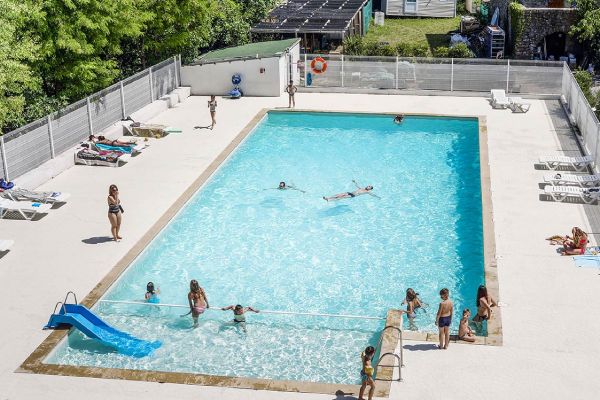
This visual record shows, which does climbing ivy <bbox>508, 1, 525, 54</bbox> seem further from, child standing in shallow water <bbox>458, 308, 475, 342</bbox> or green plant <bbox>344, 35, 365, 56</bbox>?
child standing in shallow water <bbox>458, 308, 475, 342</bbox>

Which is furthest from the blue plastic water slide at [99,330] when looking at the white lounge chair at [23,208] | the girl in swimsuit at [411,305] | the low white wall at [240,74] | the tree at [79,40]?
the low white wall at [240,74]

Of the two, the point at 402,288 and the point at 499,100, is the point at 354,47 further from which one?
the point at 402,288

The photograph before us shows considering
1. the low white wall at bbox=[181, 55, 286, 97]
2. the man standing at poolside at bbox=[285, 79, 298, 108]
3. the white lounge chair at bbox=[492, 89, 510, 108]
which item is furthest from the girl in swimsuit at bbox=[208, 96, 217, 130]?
the white lounge chair at bbox=[492, 89, 510, 108]

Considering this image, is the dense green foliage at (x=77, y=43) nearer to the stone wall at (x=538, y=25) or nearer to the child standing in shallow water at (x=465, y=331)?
the child standing in shallow water at (x=465, y=331)

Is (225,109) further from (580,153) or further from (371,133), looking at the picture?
(580,153)

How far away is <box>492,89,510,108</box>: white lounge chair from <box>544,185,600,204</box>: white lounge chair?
10.1 metres

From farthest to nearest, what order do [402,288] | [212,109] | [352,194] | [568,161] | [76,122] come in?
[212,109], [76,122], [568,161], [352,194], [402,288]

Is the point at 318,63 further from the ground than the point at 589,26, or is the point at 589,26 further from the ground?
the point at 589,26

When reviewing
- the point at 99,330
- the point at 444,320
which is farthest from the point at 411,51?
the point at 99,330

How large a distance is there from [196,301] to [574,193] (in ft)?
35.5

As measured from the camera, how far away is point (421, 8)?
5119cm

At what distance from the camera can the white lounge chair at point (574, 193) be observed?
22.0 meters

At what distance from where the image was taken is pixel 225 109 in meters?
32.5

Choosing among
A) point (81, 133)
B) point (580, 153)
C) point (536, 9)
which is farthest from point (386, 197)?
point (536, 9)
